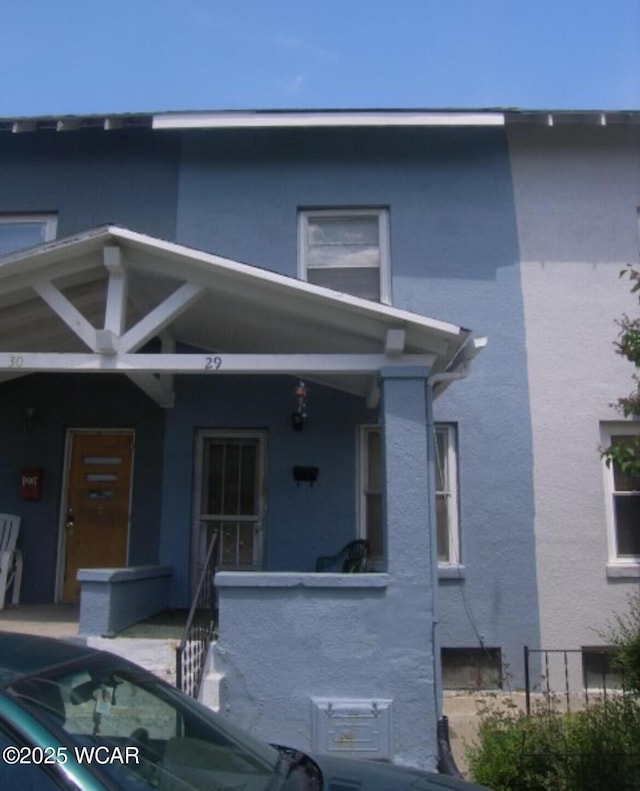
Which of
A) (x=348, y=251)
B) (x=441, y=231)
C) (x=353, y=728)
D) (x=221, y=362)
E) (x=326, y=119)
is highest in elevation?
(x=326, y=119)

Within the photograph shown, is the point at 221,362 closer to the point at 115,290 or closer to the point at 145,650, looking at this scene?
the point at 115,290

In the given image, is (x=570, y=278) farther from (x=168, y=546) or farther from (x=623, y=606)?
(x=168, y=546)

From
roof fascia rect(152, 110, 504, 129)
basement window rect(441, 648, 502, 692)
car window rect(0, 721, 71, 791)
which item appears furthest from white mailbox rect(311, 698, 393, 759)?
roof fascia rect(152, 110, 504, 129)

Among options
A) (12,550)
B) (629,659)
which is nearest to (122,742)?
(629,659)

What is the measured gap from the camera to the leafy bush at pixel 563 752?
457 cm

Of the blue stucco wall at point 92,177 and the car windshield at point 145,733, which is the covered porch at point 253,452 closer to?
the blue stucco wall at point 92,177

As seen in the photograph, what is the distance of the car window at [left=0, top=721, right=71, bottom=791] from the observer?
238 cm

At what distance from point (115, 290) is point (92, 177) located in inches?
137

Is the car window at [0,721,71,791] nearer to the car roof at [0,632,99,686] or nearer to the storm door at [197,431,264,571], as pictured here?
the car roof at [0,632,99,686]

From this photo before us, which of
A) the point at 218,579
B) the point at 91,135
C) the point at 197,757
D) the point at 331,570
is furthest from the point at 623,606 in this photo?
the point at 91,135

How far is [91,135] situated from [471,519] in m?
6.54

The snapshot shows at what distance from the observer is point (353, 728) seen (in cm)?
603

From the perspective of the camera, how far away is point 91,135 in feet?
32.4

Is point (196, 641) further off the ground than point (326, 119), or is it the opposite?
point (326, 119)
